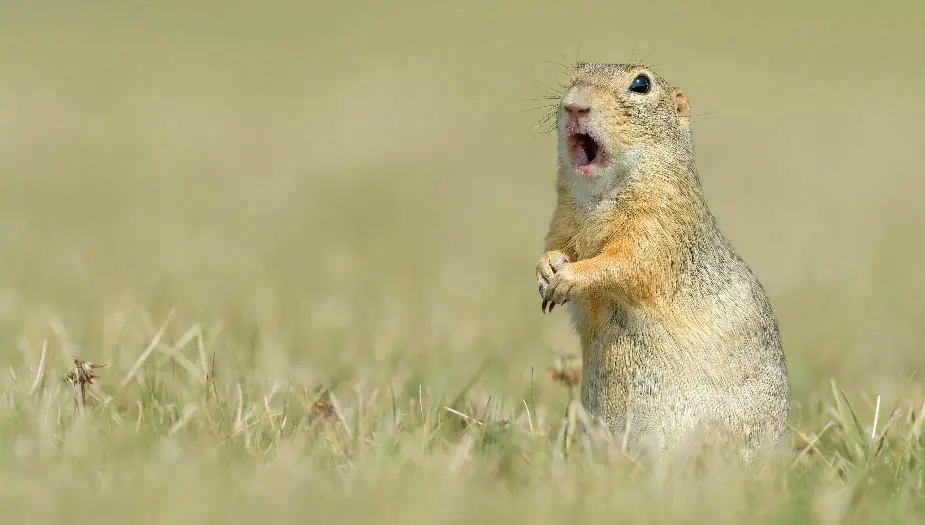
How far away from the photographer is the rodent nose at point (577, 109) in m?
4.45

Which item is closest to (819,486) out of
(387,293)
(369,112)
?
(387,293)

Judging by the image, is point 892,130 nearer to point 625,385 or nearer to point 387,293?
point 387,293

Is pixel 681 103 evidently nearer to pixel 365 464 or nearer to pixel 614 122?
pixel 614 122

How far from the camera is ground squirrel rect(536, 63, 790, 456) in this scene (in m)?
4.43

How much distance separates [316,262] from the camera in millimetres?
8977

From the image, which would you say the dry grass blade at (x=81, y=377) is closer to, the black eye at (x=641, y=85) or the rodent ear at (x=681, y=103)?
the black eye at (x=641, y=85)

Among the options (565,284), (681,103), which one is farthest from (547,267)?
(681,103)

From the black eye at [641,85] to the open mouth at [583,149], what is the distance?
0.25m

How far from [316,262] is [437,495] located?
5684mm

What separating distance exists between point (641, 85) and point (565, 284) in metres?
0.81

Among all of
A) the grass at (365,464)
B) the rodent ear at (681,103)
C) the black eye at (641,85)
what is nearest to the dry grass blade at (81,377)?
the grass at (365,464)

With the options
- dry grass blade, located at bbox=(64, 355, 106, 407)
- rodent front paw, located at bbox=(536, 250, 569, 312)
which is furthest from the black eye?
dry grass blade, located at bbox=(64, 355, 106, 407)

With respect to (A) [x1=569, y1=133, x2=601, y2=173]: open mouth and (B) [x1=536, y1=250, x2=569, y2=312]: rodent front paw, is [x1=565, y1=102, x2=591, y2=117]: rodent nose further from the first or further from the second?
(B) [x1=536, y1=250, x2=569, y2=312]: rodent front paw

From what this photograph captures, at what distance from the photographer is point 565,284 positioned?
4484 millimetres
